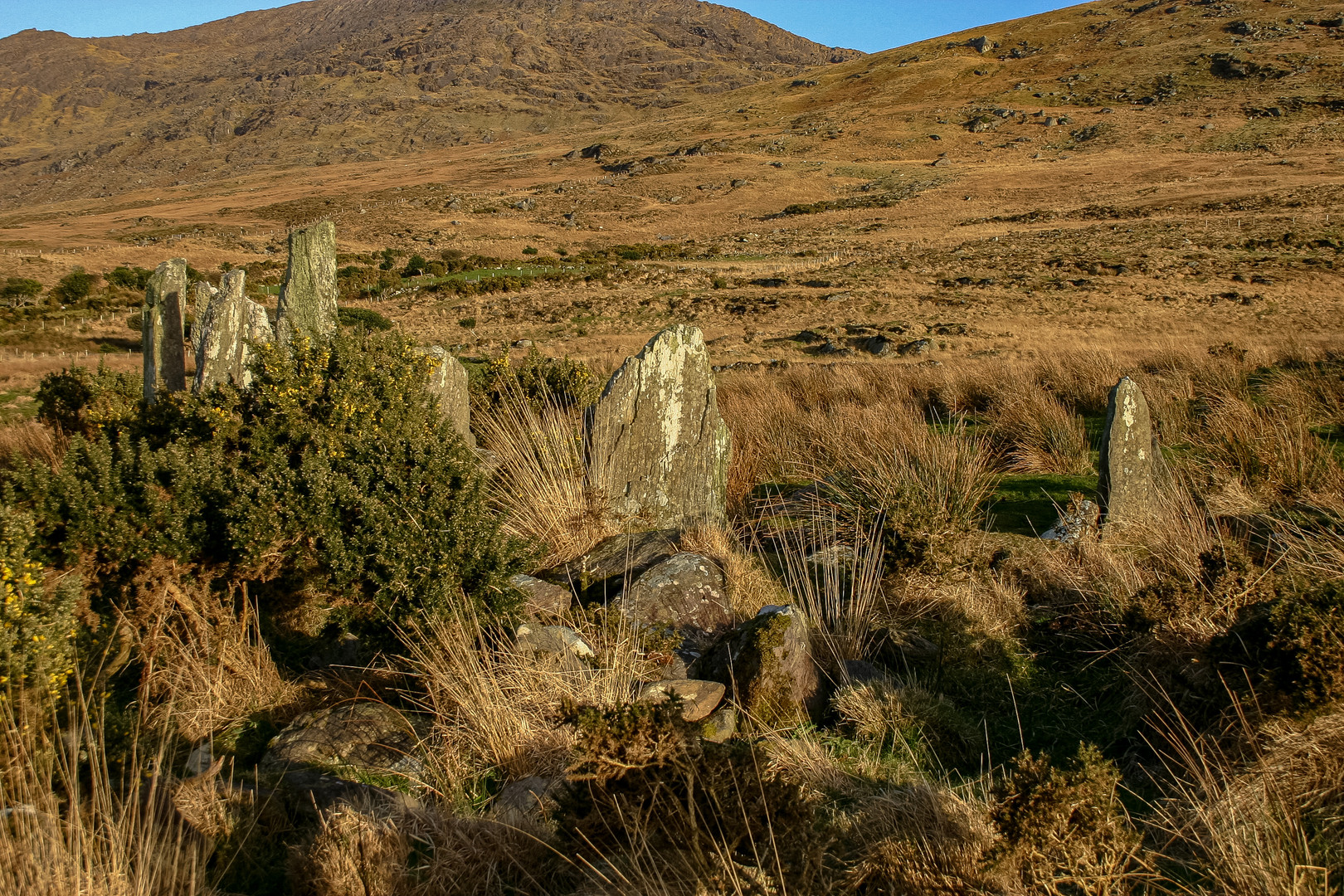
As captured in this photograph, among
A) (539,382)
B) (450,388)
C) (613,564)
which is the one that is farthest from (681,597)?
(539,382)

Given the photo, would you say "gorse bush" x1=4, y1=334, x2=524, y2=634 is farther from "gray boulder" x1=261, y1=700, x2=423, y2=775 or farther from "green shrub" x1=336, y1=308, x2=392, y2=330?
"green shrub" x1=336, y1=308, x2=392, y2=330

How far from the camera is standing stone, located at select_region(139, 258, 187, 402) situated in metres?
12.5

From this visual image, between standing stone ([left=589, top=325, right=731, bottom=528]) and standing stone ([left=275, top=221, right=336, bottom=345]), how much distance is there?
5.63 m

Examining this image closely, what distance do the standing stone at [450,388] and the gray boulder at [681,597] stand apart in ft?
12.3

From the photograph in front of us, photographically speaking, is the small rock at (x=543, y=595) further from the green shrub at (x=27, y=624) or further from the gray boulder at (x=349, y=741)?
the green shrub at (x=27, y=624)

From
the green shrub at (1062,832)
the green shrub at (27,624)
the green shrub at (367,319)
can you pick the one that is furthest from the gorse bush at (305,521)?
the green shrub at (367,319)

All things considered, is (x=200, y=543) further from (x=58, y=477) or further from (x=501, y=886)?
(x=501, y=886)

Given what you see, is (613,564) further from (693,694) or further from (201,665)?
(201,665)

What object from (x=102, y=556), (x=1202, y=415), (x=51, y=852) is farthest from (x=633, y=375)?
(x=1202, y=415)

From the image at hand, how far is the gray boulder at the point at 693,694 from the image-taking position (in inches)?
181

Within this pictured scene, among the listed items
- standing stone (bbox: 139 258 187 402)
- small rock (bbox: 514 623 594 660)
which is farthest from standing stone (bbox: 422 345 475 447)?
standing stone (bbox: 139 258 187 402)

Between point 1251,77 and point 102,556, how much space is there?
4316 inches

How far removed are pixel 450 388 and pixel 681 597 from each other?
459 centimetres

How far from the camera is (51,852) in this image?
304cm
